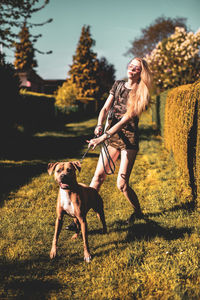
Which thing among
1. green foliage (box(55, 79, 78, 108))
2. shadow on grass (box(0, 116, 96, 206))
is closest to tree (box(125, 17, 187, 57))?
green foliage (box(55, 79, 78, 108))

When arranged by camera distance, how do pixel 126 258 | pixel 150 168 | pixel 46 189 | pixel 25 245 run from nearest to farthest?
1. pixel 126 258
2. pixel 25 245
3. pixel 46 189
4. pixel 150 168

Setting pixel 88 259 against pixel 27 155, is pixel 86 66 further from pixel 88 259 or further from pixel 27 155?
pixel 88 259

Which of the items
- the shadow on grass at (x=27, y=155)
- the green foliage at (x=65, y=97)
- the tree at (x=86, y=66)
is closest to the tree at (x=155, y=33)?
the tree at (x=86, y=66)

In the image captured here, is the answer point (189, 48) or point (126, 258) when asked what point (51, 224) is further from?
point (189, 48)

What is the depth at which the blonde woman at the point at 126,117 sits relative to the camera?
3414 mm

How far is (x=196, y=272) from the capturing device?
105 inches

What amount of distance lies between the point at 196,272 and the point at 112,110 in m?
2.40

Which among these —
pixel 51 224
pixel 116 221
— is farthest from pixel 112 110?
pixel 51 224

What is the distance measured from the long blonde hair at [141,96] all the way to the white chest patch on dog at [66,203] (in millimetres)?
1398

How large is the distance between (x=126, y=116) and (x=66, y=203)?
1.43 meters

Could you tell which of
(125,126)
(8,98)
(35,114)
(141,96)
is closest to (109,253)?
(125,126)

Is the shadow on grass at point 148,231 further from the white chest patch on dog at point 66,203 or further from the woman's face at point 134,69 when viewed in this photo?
the woman's face at point 134,69

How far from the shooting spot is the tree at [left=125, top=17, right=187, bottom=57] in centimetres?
4184

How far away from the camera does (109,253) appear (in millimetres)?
3115
